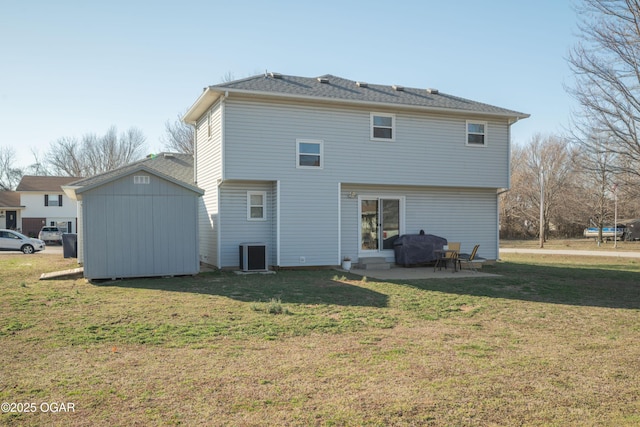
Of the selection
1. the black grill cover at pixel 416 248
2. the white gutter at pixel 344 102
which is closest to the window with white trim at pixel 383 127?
the white gutter at pixel 344 102

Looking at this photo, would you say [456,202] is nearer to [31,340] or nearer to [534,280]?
[534,280]

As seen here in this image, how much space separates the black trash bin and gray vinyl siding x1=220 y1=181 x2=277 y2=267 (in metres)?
10.1

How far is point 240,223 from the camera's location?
54.2ft

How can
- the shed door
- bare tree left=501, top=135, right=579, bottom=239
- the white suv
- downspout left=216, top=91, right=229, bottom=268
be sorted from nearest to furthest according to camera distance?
downspout left=216, top=91, right=229, bottom=268 → the white suv → bare tree left=501, top=135, right=579, bottom=239 → the shed door

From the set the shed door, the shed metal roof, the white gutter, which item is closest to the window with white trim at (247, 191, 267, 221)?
the white gutter

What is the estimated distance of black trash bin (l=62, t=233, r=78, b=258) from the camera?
75.4 ft

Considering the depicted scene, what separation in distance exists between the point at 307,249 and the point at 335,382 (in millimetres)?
11253

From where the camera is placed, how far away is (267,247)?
644 inches

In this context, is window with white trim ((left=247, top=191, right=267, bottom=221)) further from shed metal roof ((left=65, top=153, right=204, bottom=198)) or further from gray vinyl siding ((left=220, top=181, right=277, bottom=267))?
shed metal roof ((left=65, top=153, right=204, bottom=198))

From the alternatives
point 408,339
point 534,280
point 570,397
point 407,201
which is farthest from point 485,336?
point 407,201

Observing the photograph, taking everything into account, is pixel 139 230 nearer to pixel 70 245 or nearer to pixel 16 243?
pixel 70 245

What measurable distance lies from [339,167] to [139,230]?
21.3ft

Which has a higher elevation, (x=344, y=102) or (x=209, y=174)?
(x=344, y=102)

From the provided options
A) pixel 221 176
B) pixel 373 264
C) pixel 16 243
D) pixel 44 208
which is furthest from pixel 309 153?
pixel 44 208
